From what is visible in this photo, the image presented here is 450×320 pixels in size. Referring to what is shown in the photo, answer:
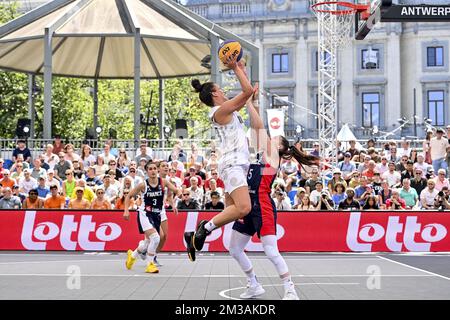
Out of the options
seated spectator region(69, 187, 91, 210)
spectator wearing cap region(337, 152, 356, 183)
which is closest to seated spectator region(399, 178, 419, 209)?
spectator wearing cap region(337, 152, 356, 183)

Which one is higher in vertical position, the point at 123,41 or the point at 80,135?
the point at 123,41

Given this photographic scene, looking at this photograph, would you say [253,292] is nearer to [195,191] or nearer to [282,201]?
[282,201]

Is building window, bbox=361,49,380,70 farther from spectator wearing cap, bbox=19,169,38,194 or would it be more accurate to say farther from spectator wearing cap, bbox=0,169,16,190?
spectator wearing cap, bbox=0,169,16,190

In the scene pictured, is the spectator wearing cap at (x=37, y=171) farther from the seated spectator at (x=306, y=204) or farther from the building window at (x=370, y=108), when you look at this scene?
the building window at (x=370, y=108)

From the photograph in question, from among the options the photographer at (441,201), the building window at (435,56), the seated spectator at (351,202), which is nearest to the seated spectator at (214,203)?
→ the seated spectator at (351,202)

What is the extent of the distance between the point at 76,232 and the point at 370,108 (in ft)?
160

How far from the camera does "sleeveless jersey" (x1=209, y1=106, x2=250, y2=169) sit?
9852mm

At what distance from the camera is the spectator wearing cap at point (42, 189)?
69.3ft

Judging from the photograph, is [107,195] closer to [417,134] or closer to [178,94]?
[178,94]

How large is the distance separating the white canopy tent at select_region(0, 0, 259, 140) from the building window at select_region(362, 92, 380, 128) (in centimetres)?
3493
